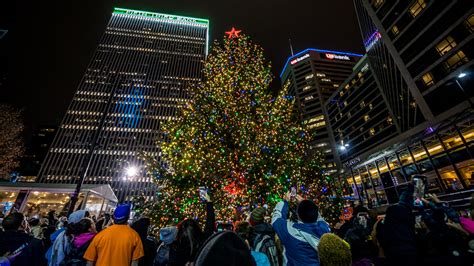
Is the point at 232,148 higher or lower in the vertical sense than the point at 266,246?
higher

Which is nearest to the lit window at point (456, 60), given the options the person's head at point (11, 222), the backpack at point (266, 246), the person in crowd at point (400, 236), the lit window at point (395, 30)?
the lit window at point (395, 30)

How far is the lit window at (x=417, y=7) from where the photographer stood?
102 ft

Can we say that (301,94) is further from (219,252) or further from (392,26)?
(219,252)

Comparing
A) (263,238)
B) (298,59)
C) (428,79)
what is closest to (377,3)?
(428,79)

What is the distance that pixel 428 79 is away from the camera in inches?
1211

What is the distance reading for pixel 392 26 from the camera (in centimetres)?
3697

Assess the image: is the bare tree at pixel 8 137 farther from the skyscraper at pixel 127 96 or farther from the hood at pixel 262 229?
the skyscraper at pixel 127 96

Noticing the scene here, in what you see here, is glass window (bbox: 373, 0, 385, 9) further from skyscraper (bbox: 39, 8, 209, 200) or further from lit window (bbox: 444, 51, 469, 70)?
skyscraper (bbox: 39, 8, 209, 200)

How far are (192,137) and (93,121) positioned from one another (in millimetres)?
92604

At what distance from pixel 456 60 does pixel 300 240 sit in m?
38.6

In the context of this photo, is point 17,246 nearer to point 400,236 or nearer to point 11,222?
point 11,222

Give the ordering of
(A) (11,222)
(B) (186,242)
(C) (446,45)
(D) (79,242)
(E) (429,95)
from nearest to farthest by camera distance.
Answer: (B) (186,242) < (A) (11,222) < (D) (79,242) < (C) (446,45) < (E) (429,95)

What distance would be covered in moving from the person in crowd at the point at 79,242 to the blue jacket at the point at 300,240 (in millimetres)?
3119

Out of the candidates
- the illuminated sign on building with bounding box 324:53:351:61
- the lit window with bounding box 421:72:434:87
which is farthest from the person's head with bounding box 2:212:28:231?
the illuminated sign on building with bounding box 324:53:351:61
